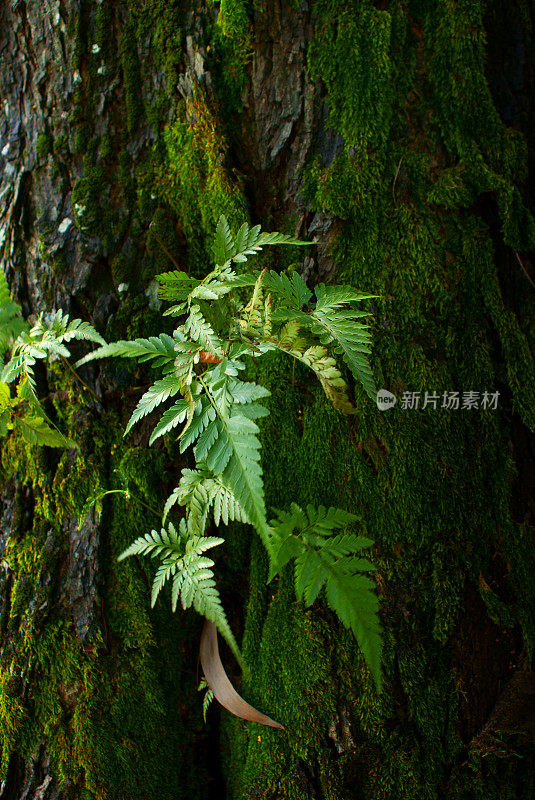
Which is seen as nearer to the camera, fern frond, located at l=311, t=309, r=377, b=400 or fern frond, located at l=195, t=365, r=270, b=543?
fern frond, located at l=195, t=365, r=270, b=543

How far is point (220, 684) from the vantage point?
1881 mm

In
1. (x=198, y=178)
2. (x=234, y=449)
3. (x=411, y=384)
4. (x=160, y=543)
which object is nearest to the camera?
(x=234, y=449)

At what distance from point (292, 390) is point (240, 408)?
0.64 m

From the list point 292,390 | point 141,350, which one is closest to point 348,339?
point 292,390

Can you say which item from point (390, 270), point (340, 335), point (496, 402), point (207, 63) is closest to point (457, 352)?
point (496, 402)

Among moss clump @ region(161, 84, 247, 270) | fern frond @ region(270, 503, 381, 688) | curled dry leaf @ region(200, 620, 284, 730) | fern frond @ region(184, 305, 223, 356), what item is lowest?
curled dry leaf @ region(200, 620, 284, 730)

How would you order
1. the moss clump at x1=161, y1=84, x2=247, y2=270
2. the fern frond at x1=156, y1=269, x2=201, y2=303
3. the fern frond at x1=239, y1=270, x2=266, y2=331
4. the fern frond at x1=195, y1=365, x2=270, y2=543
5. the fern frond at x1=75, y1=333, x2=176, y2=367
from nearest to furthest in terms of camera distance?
Answer: the fern frond at x1=195, y1=365, x2=270, y2=543
the fern frond at x1=75, y1=333, x2=176, y2=367
the fern frond at x1=239, y1=270, x2=266, y2=331
the fern frond at x1=156, y1=269, x2=201, y2=303
the moss clump at x1=161, y1=84, x2=247, y2=270

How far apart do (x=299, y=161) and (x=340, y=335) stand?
921mm

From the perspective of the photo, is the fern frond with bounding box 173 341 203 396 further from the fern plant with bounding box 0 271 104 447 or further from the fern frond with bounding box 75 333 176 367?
the fern plant with bounding box 0 271 104 447

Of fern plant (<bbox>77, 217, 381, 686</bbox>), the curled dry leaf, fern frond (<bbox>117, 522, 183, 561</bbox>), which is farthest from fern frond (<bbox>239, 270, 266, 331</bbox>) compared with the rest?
the curled dry leaf

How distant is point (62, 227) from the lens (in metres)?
2.01

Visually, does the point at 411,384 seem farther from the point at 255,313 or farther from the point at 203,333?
the point at 203,333

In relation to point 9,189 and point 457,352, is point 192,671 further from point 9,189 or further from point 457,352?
point 9,189

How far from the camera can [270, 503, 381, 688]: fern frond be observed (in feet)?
4.03
